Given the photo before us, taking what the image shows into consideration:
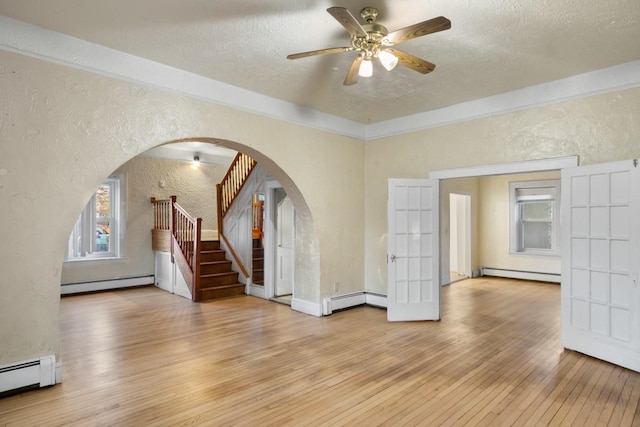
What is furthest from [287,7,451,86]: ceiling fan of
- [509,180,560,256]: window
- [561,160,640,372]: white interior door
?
[509,180,560,256]: window

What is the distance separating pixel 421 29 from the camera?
94.4 inches

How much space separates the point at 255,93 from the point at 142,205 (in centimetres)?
448

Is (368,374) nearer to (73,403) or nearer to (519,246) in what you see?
(73,403)

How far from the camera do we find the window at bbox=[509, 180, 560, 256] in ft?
27.5

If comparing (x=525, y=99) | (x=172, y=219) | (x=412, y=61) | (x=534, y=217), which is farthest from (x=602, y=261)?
(x=172, y=219)

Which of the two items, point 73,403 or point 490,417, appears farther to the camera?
point 73,403

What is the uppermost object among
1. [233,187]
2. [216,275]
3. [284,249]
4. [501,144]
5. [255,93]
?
[255,93]

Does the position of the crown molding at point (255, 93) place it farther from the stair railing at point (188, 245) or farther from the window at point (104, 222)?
the window at point (104, 222)

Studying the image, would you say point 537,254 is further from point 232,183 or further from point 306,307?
point 232,183

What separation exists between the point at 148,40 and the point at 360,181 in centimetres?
363

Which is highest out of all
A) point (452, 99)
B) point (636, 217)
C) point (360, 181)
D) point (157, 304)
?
point (452, 99)

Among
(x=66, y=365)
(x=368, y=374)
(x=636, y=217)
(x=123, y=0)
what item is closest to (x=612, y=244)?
(x=636, y=217)

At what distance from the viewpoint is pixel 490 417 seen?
2619 mm

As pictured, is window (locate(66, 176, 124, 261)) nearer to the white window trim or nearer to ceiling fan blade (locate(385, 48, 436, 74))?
the white window trim
